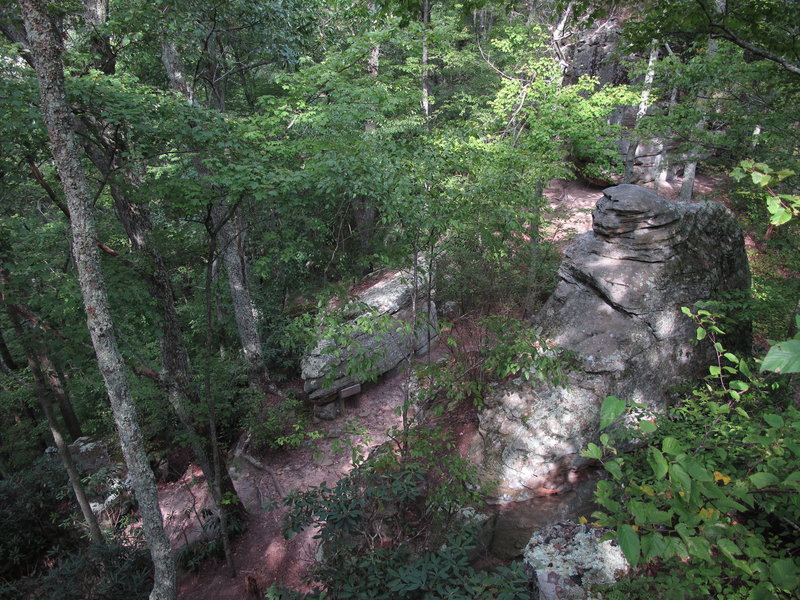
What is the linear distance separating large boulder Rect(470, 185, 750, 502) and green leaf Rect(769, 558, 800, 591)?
5.15m

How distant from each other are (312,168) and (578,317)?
5464 millimetres

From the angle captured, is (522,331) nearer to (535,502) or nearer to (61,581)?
(535,502)

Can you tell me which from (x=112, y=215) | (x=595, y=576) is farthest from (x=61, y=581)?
(x=112, y=215)

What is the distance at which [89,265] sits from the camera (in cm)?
387

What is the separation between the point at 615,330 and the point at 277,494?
7045mm

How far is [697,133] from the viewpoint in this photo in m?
7.00

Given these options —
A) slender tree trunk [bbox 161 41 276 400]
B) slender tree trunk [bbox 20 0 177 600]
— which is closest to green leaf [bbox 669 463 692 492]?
slender tree trunk [bbox 20 0 177 600]

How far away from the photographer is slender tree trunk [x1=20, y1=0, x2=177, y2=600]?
3455 mm

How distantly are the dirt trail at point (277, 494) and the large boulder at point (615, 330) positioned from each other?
1.03m

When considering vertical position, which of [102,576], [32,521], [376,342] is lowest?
[32,521]

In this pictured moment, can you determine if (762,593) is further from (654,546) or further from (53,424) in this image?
(53,424)

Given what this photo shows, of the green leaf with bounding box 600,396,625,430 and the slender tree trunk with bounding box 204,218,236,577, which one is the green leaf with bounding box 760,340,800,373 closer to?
the green leaf with bounding box 600,396,625,430

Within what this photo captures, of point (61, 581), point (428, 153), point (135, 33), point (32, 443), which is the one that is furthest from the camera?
point (32, 443)

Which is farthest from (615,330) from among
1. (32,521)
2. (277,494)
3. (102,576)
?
(32,521)
